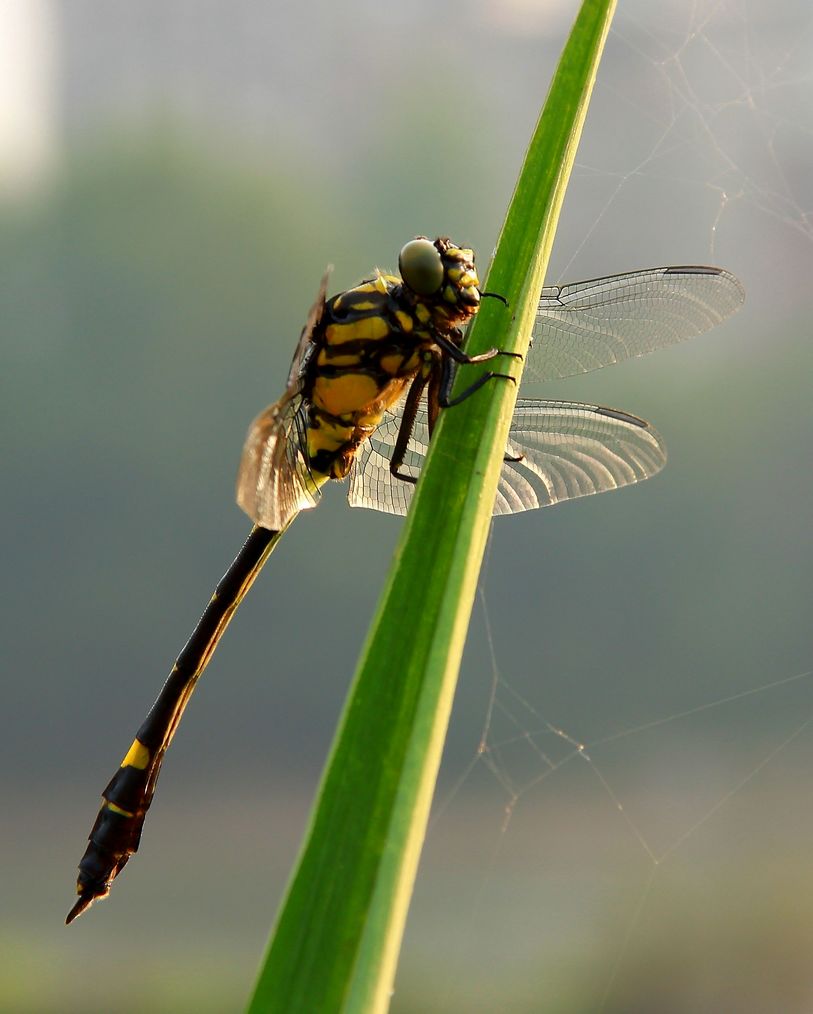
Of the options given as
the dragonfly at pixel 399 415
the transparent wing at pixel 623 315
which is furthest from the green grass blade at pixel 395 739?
the transparent wing at pixel 623 315

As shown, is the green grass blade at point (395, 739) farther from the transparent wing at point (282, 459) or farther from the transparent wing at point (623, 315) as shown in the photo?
the transparent wing at point (623, 315)

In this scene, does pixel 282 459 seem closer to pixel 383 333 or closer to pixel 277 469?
pixel 277 469

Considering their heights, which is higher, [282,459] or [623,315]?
[623,315]

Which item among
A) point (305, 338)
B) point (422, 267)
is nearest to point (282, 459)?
point (305, 338)

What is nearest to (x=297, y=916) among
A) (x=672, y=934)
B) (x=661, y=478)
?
(x=672, y=934)

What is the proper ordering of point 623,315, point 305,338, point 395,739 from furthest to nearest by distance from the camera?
A: point 623,315, point 305,338, point 395,739

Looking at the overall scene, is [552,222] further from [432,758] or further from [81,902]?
[81,902]
